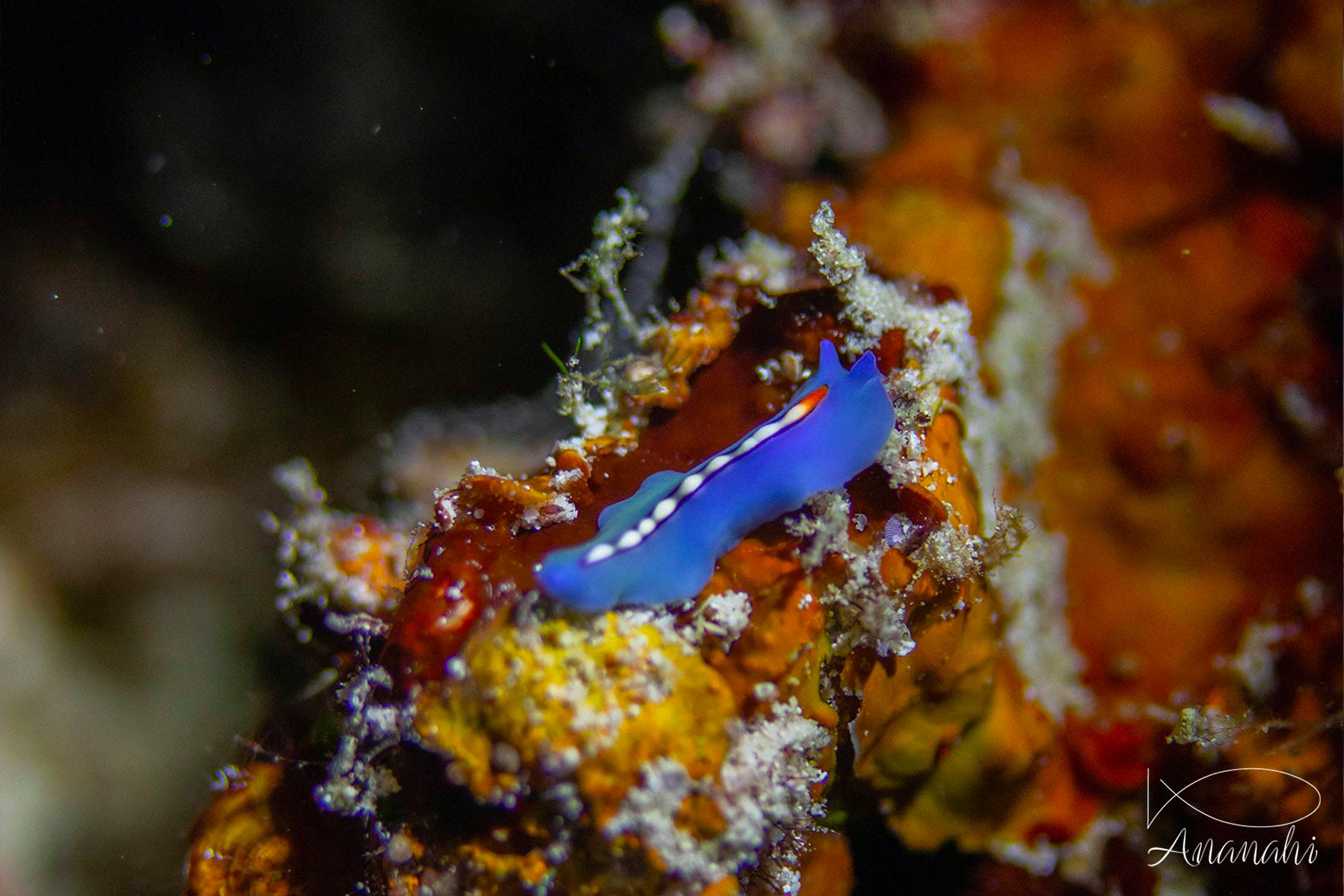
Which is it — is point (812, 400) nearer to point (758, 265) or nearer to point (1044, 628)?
point (758, 265)

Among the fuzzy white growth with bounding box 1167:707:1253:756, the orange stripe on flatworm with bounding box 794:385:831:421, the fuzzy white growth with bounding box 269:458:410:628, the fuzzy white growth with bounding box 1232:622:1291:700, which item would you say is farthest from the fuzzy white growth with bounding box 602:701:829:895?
the fuzzy white growth with bounding box 1232:622:1291:700

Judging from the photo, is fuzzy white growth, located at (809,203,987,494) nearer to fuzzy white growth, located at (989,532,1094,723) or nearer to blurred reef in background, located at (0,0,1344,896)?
blurred reef in background, located at (0,0,1344,896)

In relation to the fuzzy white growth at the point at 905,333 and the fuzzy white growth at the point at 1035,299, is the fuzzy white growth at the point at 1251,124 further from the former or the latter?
the fuzzy white growth at the point at 905,333

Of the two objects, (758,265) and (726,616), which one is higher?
(758,265)

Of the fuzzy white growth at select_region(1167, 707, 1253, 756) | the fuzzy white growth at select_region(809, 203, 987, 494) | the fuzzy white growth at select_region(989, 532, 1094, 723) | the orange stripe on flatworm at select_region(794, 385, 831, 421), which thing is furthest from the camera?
the fuzzy white growth at select_region(989, 532, 1094, 723)

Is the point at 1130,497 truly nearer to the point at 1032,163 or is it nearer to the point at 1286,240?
the point at 1286,240

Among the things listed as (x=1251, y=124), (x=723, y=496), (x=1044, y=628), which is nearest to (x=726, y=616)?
(x=723, y=496)
